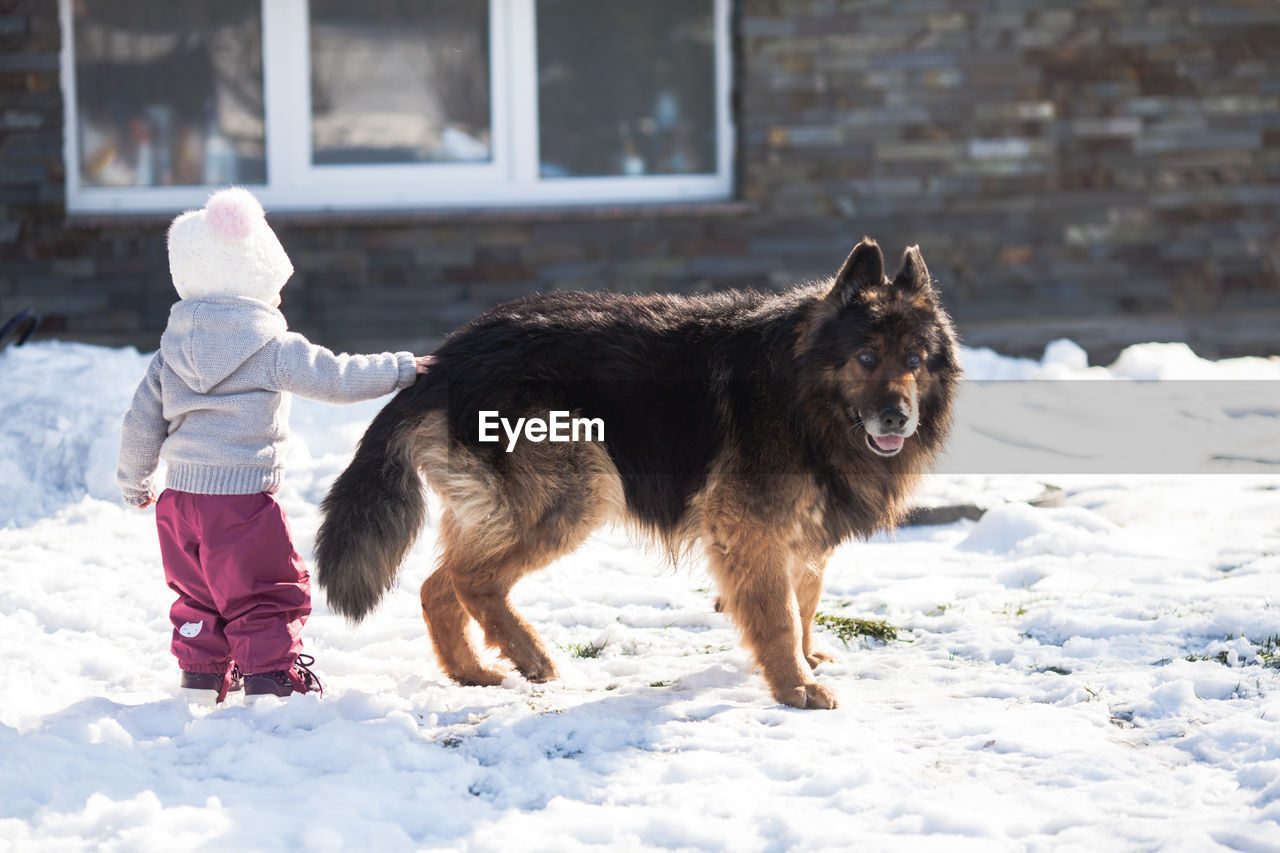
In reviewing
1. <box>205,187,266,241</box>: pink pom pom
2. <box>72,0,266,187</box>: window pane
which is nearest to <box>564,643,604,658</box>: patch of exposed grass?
<box>205,187,266,241</box>: pink pom pom

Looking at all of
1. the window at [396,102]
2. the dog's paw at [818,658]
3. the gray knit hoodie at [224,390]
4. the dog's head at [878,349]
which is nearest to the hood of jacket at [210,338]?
the gray knit hoodie at [224,390]

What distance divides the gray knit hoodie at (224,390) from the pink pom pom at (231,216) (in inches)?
7.6

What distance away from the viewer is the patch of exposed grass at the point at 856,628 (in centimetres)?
428

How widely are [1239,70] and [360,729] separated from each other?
26.0ft

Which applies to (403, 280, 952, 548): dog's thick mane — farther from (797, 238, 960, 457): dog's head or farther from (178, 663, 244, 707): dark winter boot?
(178, 663, 244, 707): dark winter boot

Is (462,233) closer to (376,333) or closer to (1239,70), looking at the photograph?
(376,333)

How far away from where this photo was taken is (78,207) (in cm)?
773

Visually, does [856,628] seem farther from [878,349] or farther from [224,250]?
[224,250]

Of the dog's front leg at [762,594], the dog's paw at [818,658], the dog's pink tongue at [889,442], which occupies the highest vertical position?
the dog's pink tongue at [889,442]

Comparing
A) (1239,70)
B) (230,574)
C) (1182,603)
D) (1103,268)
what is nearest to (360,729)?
(230,574)

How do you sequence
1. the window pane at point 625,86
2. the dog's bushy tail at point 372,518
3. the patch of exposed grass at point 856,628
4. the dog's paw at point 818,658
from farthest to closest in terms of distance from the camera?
the window pane at point 625,86, the patch of exposed grass at point 856,628, the dog's paw at point 818,658, the dog's bushy tail at point 372,518

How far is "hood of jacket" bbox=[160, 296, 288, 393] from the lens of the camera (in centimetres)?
340

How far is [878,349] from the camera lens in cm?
368

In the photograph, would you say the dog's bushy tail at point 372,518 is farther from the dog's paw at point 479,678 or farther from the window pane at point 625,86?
the window pane at point 625,86
